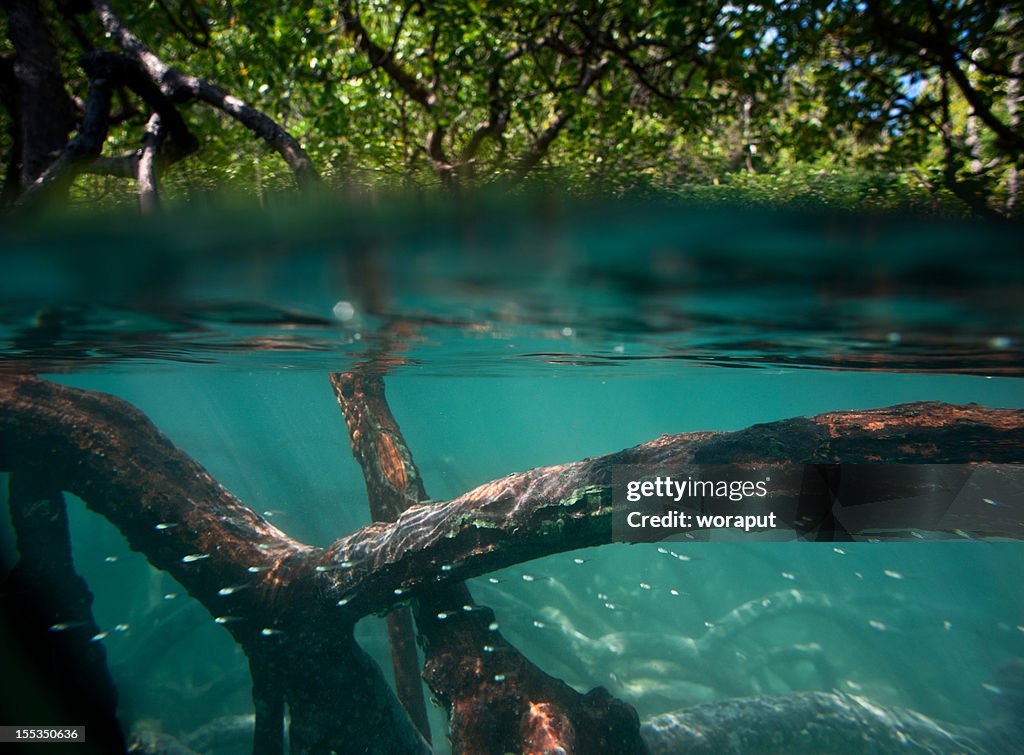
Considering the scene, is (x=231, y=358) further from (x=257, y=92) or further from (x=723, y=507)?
(x=723, y=507)

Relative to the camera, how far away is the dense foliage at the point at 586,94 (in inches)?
210

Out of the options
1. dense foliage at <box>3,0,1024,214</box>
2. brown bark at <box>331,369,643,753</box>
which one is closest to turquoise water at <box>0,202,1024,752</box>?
dense foliage at <box>3,0,1024,214</box>

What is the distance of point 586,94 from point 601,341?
13.1 feet

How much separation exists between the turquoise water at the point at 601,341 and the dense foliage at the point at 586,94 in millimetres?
606

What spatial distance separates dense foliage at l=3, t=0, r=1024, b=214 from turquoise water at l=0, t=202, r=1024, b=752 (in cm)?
61

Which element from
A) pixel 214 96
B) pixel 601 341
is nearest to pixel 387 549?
pixel 601 341

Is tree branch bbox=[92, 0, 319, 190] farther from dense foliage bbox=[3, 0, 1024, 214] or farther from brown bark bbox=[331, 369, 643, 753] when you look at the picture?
brown bark bbox=[331, 369, 643, 753]

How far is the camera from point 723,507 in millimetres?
7133

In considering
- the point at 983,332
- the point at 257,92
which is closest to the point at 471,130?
the point at 257,92

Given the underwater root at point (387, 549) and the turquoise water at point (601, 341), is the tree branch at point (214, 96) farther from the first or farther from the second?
the underwater root at point (387, 549)

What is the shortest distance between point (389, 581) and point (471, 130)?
7824 mm

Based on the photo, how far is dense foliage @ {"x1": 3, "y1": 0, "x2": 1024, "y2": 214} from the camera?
17.5 feet

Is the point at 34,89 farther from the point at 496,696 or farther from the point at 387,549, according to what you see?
the point at 496,696

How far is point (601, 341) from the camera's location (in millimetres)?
9648
